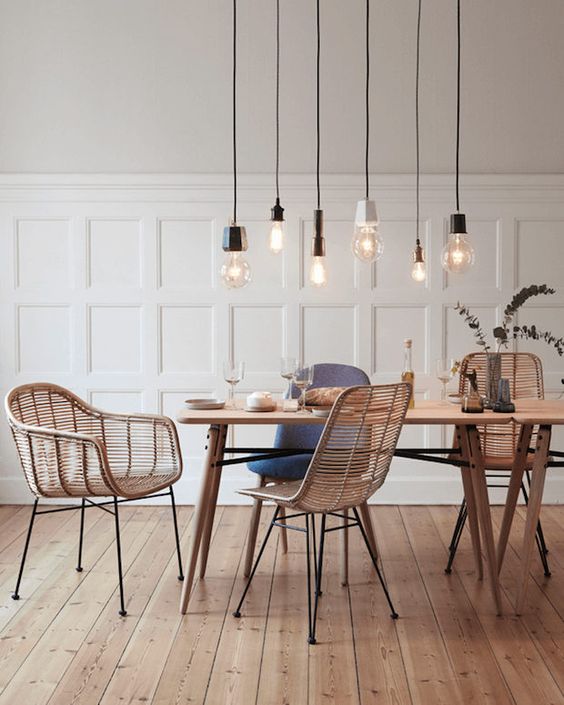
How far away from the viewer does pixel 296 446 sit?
4.12m

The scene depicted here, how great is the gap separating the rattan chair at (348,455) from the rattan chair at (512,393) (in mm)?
845

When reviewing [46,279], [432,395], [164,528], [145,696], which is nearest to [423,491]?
[432,395]

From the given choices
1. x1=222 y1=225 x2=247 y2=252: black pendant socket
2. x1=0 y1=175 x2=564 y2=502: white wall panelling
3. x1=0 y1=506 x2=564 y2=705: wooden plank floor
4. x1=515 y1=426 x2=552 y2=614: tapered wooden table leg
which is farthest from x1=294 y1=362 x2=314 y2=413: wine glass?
x1=0 y1=175 x2=564 y2=502: white wall panelling

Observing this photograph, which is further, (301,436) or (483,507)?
(301,436)

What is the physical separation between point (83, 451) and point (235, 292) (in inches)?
77.3

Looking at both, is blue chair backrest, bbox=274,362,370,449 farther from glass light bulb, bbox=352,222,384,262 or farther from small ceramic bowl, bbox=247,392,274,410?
glass light bulb, bbox=352,222,384,262

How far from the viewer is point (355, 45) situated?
5082 mm

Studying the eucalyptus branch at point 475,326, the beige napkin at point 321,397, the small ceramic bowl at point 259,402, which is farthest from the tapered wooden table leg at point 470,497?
the small ceramic bowl at point 259,402

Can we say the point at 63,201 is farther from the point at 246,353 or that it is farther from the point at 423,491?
the point at 423,491

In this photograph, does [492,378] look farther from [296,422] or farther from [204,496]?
[204,496]

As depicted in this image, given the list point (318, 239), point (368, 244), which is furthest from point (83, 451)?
point (368, 244)

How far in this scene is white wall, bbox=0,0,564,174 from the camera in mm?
5074

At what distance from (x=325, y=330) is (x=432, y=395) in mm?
732

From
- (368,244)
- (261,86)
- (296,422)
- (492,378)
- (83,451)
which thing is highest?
(261,86)
